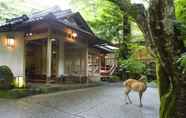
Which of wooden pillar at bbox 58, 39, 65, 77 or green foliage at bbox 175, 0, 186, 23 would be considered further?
wooden pillar at bbox 58, 39, 65, 77

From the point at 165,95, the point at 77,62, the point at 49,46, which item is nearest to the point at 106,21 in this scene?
the point at 77,62

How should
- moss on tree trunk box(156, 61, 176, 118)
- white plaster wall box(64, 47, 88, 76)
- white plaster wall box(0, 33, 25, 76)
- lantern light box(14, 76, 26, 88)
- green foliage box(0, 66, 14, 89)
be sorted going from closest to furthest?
moss on tree trunk box(156, 61, 176, 118) < green foliage box(0, 66, 14, 89) < lantern light box(14, 76, 26, 88) < white plaster wall box(0, 33, 25, 76) < white plaster wall box(64, 47, 88, 76)

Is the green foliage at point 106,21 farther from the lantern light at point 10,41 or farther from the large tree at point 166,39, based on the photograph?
the large tree at point 166,39

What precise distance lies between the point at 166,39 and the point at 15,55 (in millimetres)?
10291

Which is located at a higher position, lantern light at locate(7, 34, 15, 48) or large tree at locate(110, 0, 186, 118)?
lantern light at locate(7, 34, 15, 48)

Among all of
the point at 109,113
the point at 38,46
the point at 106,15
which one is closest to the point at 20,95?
the point at 109,113

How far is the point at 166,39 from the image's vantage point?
4344 millimetres

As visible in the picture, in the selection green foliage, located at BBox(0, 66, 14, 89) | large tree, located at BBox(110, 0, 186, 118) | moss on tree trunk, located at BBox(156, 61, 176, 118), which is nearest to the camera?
large tree, located at BBox(110, 0, 186, 118)

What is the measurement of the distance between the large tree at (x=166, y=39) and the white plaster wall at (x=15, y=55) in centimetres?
956

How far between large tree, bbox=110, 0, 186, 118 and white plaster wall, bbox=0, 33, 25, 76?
31.4 feet

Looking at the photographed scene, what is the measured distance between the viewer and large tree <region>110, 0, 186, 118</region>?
432 cm

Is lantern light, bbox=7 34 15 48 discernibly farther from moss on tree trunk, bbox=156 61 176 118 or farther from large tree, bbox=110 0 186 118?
moss on tree trunk, bbox=156 61 176 118

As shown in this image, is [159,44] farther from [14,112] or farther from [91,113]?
[14,112]

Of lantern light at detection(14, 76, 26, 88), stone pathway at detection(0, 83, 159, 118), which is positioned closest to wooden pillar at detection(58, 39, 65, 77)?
lantern light at detection(14, 76, 26, 88)
